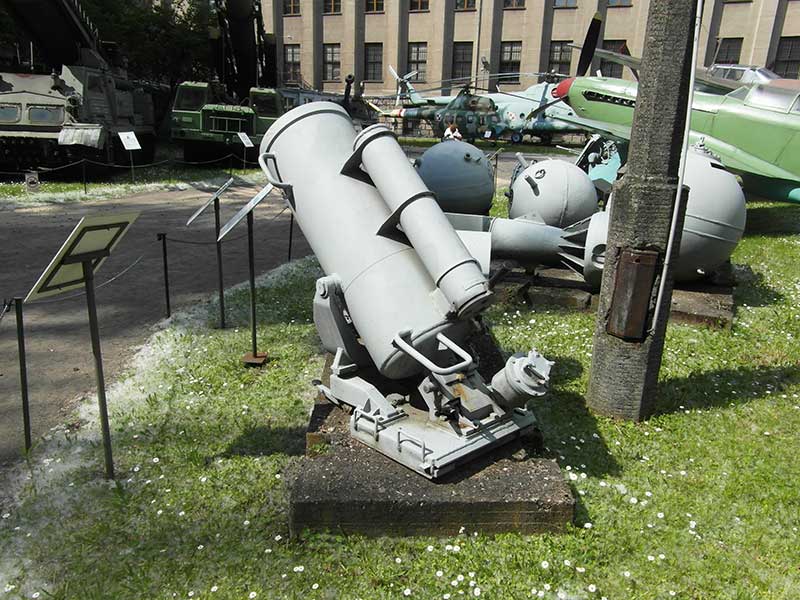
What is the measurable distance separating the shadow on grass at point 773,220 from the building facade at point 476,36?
78.0 ft

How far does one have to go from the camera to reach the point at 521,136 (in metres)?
29.5

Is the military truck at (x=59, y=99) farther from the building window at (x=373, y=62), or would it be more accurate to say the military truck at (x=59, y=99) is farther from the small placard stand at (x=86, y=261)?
the building window at (x=373, y=62)

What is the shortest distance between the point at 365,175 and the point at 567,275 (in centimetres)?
401

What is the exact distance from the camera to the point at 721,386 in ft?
17.4

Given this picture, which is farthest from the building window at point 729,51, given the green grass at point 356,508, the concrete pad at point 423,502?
the concrete pad at point 423,502

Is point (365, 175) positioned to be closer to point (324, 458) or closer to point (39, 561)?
point (324, 458)

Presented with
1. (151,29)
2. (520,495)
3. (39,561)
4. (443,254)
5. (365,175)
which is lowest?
(39,561)

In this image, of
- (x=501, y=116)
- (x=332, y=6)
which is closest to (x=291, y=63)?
(x=332, y=6)

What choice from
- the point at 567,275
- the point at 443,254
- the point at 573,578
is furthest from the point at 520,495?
the point at 567,275

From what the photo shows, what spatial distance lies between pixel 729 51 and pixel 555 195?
32702mm

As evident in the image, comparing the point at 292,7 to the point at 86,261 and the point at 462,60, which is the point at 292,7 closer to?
the point at 462,60

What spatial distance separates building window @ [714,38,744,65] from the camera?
34.0 m

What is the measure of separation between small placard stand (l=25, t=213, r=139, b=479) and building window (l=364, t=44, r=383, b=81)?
123ft

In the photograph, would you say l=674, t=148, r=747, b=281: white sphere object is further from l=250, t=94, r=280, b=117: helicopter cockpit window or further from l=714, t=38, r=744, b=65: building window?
l=714, t=38, r=744, b=65: building window
